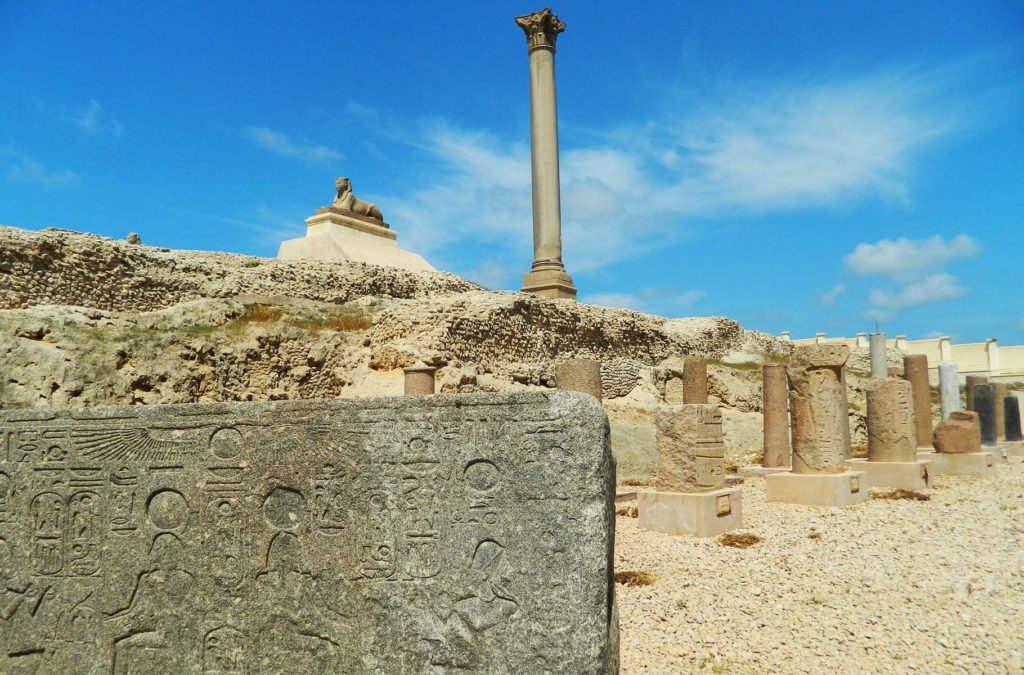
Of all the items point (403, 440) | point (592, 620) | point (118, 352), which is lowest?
point (592, 620)

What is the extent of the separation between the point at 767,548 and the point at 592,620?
4.94 meters

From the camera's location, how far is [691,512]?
7.86 m

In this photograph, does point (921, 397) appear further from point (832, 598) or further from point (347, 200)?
point (347, 200)

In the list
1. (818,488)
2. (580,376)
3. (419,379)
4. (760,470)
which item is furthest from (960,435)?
(419,379)

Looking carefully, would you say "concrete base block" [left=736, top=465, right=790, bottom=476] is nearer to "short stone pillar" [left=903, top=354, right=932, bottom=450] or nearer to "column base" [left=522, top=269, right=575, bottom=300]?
"short stone pillar" [left=903, top=354, right=932, bottom=450]

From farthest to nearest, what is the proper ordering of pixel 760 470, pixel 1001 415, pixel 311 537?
pixel 1001 415, pixel 760 470, pixel 311 537

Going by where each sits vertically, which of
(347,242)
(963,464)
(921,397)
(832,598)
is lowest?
(832,598)

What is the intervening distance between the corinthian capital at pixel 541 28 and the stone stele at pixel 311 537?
774 inches

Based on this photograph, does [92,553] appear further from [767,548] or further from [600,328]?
[600,328]

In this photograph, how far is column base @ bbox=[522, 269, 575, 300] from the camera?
64.6 ft

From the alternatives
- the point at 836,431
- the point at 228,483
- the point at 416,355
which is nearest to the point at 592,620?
the point at 228,483

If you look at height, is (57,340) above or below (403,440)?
above

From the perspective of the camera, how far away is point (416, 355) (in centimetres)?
1370

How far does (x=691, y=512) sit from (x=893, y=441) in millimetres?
5372
